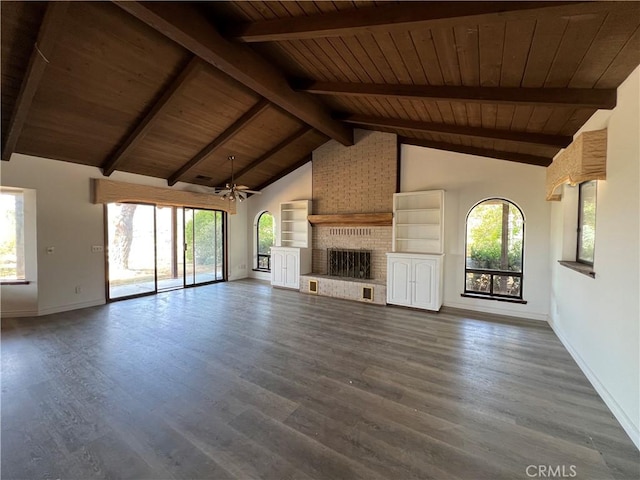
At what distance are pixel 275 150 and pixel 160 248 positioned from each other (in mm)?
3862

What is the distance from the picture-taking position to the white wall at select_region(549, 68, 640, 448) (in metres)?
2.11

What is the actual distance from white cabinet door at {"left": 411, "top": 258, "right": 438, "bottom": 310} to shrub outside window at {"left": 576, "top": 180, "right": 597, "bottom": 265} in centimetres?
205

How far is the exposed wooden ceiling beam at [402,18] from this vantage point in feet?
5.68

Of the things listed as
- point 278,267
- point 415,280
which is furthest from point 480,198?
point 278,267

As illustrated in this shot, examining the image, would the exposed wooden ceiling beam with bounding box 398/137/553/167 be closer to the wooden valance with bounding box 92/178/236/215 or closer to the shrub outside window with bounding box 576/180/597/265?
the shrub outside window with bounding box 576/180/597/265

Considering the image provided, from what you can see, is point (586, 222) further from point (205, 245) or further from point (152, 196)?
point (205, 245)

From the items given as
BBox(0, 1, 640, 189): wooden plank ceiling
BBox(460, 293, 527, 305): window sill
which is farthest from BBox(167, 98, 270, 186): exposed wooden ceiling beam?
BBox(460, 293, 527, 305): window sill

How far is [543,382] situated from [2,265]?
8.46 m

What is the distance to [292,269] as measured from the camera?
709cm

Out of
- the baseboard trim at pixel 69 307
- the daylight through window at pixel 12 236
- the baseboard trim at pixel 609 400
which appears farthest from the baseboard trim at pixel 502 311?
the daylight through window at pixel 12 236

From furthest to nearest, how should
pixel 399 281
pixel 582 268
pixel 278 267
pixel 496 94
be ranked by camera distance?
pixel 278 267, pixel 399 281, pixel 582 268, pixel 496 94

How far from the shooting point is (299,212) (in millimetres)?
7602

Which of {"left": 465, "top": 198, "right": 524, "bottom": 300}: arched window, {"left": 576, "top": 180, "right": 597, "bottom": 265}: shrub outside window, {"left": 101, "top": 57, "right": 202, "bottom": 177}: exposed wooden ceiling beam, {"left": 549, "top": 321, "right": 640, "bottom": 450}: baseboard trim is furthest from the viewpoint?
{"left": 465, "top": 198, "right": 524, "bottom": 300}: arched window

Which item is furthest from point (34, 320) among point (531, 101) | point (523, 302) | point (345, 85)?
point (523, 302)
